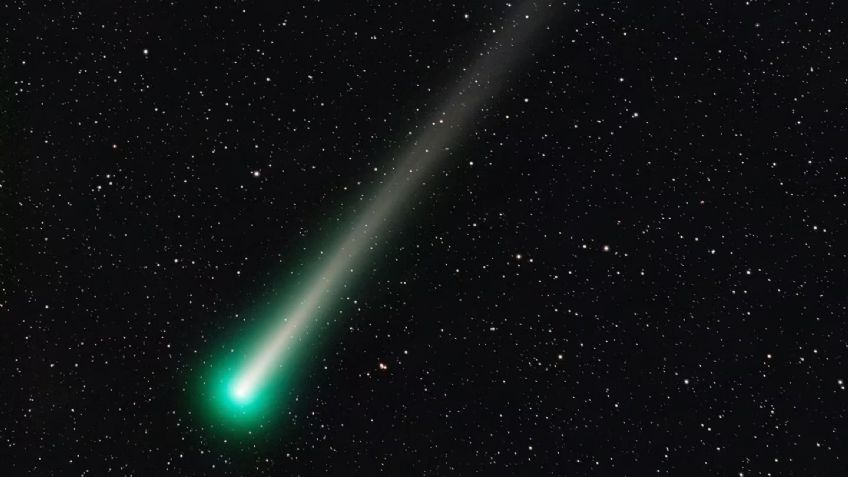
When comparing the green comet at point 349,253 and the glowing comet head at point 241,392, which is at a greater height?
the green comet at point 349,253

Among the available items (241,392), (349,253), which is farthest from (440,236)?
(241,392)

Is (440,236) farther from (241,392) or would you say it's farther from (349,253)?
(241,392)

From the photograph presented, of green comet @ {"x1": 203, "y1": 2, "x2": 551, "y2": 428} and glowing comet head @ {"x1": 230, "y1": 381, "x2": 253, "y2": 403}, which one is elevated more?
green comet @ {"x1": 203, "y1": 2, "x2": 551, "y2": 428}

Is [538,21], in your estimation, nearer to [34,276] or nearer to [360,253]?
[360,253]

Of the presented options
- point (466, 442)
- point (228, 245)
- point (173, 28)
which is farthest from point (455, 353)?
point (173, 28)

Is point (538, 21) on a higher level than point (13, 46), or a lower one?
lower
